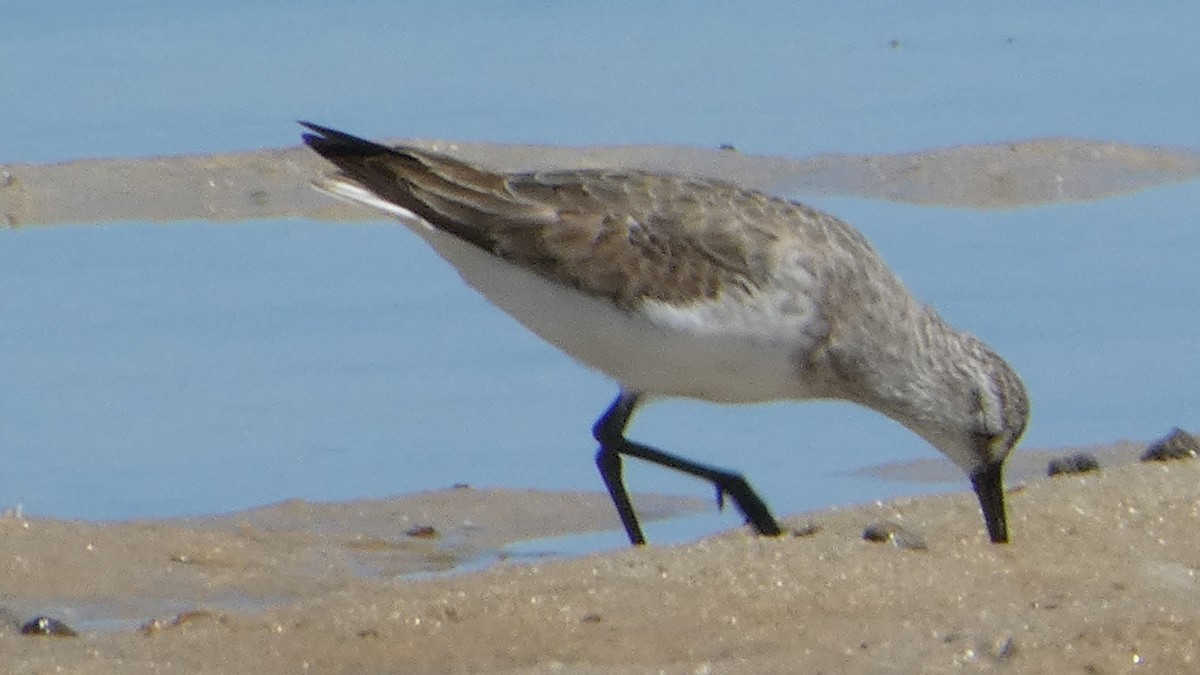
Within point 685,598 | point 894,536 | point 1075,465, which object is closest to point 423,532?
point 894,536

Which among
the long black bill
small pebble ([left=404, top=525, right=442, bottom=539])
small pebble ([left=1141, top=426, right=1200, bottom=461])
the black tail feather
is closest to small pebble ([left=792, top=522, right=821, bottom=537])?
the long black bill

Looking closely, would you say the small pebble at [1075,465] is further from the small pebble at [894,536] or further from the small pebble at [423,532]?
the small pebble at [423,532]

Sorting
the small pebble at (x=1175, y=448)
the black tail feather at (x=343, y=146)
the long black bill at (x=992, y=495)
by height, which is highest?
the black tail feather at (x=343, y=146)

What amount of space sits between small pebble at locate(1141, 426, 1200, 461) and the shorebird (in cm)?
62

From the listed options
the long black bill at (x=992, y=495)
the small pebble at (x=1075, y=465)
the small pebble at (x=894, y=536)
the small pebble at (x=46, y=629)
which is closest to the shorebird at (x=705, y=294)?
the long black bill at (x=992, y=495)

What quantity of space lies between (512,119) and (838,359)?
5781mm

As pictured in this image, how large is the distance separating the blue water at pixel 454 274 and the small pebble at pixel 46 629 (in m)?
1.81

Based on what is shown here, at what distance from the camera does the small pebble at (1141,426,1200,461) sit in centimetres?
941

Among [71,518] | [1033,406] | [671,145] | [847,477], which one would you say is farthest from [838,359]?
[671,145]

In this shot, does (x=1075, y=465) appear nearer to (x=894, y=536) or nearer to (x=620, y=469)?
(x=894, y=536)

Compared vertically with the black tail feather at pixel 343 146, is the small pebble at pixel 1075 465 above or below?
below

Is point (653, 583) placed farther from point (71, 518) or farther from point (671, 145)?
point (671, 145)

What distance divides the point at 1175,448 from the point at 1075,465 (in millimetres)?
355

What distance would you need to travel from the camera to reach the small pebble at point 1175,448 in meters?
9.41
